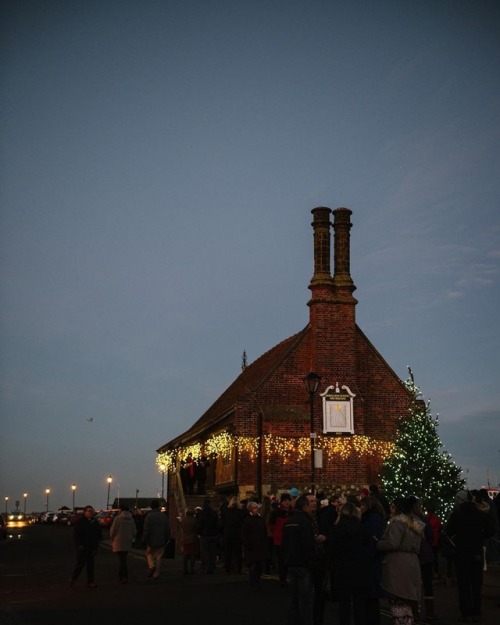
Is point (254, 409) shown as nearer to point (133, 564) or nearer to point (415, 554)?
point (133, 564)

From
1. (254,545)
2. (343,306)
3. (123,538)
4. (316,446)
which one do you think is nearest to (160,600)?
(254,545)

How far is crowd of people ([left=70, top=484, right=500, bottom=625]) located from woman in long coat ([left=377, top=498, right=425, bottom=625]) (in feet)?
0.03

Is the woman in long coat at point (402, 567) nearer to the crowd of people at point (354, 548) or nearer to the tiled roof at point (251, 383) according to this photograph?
the crowd of people at point (354, 548)

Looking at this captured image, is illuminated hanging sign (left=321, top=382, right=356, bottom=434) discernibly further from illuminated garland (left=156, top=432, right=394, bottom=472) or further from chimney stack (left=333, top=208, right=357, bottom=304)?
chimney stack (left=333, top=208, right=357, bottom=304)

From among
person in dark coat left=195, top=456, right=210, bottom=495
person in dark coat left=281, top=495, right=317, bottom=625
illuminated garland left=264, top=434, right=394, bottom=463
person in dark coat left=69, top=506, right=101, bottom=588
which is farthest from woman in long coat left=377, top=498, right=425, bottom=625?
person in dark coat left=195, top=456, right=210, bottom=495

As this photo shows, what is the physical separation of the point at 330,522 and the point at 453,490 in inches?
654

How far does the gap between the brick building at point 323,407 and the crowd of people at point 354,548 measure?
13.0 metres

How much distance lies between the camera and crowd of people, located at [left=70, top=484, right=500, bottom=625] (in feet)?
33.6

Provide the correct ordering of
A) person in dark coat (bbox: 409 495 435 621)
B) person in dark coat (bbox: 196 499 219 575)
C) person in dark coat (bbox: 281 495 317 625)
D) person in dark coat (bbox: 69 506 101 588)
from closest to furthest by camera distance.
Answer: person in dark coat (bbox: 281 495 317 625)
person in dark coat (bbox: 409 495 435 621)
person in dark coat (bbox: 69 506 101 588)
person in dark coat (bbox: 196 499 219 575)

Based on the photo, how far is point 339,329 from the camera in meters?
37.7

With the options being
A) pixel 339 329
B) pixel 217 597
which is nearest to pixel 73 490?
pixel 339 329

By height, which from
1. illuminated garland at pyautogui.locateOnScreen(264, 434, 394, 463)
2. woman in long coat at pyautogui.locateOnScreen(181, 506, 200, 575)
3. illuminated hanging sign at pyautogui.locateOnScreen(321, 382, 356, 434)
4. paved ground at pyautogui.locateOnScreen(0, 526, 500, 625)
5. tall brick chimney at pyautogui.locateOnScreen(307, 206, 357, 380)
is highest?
tall brick chimney at pyautogui.locateOnScreen(307, 206, 357, 380)

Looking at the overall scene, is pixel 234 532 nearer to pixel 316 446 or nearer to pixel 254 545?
pixel 254 545

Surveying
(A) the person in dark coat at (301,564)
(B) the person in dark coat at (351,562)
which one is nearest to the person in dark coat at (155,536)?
(A) the person in dark coat at (301,564)
